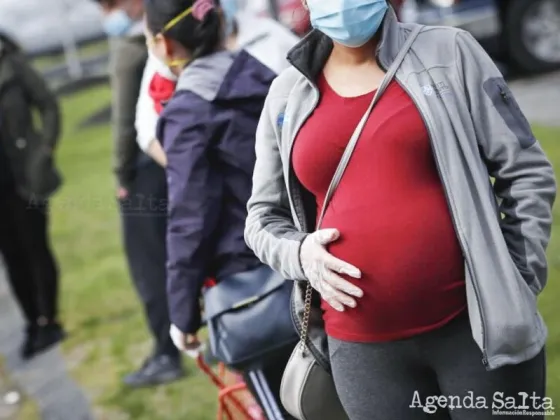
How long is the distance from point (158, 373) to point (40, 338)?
1.29 m

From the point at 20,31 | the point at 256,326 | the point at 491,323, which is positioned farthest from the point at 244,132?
the point at 20,31

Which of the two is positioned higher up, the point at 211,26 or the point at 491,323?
the point at 211,26

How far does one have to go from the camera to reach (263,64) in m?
2.97

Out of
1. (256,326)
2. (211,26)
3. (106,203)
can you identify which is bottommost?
(106,203)

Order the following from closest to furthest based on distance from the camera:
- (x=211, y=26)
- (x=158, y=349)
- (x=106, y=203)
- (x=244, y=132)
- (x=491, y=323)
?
(x=491, y=323) → (x=244, y=132) → (x=211, y=26) → (x=158, y=349) → (x=106, y=203)

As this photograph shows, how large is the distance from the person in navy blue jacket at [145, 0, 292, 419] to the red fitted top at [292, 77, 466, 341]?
683 millimetres

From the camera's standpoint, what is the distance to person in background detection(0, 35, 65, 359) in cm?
512

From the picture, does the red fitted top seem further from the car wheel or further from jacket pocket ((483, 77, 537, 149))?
the car wheel

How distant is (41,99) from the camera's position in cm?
518

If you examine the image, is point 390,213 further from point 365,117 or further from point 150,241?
point 150,241

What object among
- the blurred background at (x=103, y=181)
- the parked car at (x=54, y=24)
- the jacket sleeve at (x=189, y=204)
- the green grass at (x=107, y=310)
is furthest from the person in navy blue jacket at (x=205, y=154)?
the parked car at (x=54, y=24)

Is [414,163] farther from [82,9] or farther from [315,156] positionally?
[82,9]

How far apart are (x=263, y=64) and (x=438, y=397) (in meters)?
1.23

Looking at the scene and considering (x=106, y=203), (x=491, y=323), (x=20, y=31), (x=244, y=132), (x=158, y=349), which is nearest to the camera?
(x=491, y=323)
